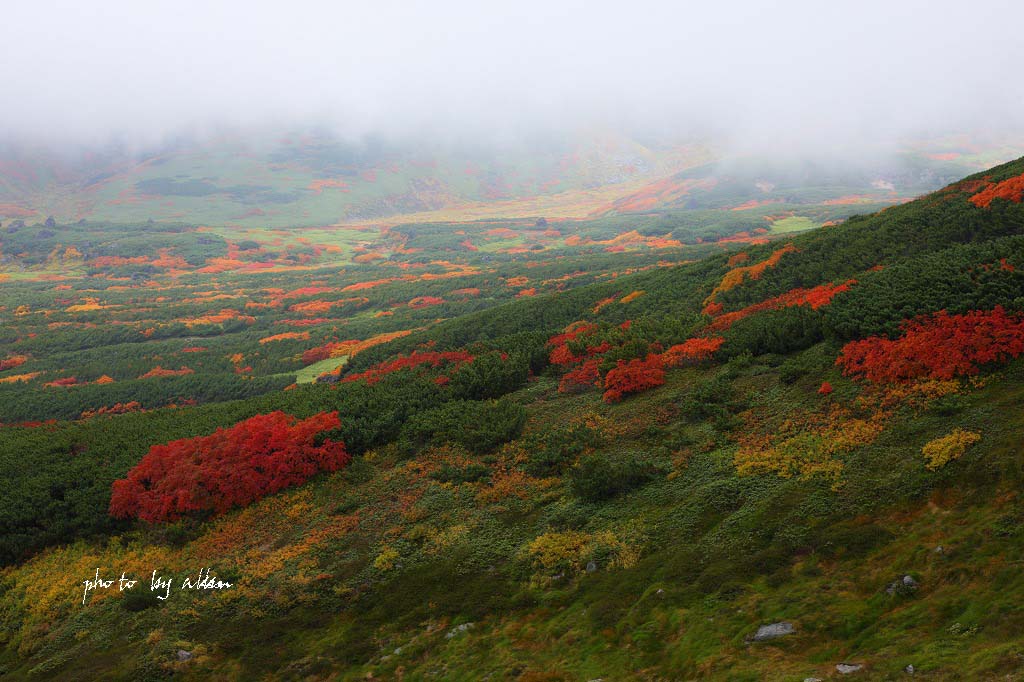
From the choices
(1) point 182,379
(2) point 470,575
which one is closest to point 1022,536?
(2) point 470,575

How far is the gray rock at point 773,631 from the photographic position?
9523mm

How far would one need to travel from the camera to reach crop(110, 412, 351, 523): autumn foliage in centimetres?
2225

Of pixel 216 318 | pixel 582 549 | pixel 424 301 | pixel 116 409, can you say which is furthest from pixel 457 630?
pixel 216 318

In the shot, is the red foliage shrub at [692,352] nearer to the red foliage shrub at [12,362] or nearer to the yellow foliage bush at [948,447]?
the yellow foliage bush at [948,447]

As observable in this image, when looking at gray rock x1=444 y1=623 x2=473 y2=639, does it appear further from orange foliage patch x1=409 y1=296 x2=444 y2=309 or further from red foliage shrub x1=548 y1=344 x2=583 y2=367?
orange foliage patch x1=409 y1=296 x2=444 y2=309

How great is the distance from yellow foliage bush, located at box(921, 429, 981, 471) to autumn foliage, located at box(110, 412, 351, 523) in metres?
20.6

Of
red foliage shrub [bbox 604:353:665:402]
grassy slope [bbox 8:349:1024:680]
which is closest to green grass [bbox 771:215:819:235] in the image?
red foliage shrub [bbox 604:353:665:402]

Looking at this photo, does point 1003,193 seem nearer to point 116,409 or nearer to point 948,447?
point 948,447

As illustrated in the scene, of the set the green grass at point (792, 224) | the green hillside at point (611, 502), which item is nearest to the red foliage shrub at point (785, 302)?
the green hillside at point (611, 502)

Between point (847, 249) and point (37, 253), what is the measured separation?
18140 cm

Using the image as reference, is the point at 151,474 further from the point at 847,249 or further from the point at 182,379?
the point at 847,249

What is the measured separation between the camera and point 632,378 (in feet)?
83.3

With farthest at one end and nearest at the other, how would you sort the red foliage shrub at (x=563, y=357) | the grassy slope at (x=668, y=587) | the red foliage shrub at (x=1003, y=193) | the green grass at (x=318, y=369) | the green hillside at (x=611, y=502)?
the green grass at (x=318, y=369) → the red foliage shrub at (x=563, y=357) → the red foliage shrub at (x=1003, y=193) → the green hillside at (x=611, y=502) → the grassy slope at (x=668, y=587)

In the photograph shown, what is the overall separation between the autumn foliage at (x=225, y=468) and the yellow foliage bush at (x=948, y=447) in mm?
20574
